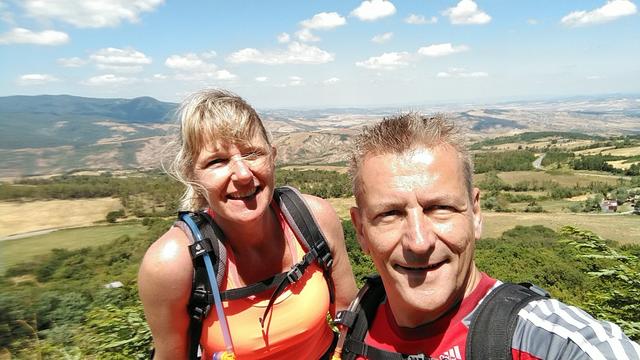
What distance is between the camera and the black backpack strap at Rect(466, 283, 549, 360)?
1.29m

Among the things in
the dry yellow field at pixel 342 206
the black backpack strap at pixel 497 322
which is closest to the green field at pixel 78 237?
the dry yellow field at pixel 342 206

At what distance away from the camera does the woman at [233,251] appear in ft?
6.69

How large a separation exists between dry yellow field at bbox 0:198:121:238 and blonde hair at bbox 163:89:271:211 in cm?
2530

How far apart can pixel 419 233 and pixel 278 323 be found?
110 cm

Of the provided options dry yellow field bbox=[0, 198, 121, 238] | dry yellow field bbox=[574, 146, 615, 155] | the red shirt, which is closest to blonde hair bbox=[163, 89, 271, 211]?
the red shirt

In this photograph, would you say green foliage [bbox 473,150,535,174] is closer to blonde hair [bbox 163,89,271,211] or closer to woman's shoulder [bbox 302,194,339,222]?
woman's shoulder [bbox 302,194,339,222]

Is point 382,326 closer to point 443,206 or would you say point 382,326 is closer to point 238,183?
point 443,206

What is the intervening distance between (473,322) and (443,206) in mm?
407

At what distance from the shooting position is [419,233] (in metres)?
1.45

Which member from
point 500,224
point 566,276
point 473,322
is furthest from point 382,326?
point 500,224

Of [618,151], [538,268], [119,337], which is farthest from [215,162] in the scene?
[618,151]

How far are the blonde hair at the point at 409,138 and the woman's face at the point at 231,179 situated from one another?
0.66 meters

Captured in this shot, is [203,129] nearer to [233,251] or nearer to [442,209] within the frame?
[233,251]

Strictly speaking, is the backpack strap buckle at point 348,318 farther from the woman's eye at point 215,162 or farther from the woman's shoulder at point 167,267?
the woman's eye at point 215,162
